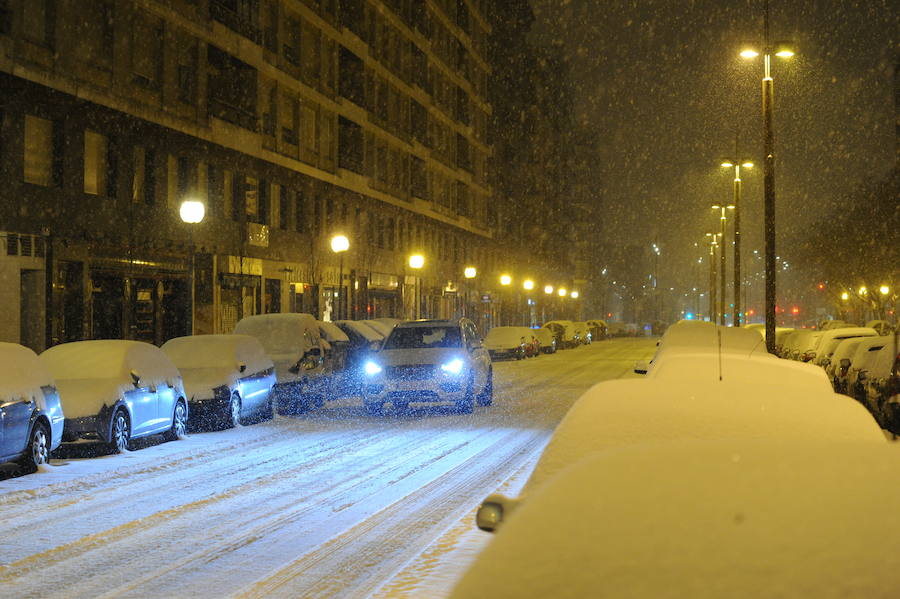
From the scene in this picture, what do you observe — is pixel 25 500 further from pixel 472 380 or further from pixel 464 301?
pixel 464 301

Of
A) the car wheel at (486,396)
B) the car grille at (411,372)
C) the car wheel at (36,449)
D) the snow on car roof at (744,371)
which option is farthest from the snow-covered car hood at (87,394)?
the car wheel at (486,396)

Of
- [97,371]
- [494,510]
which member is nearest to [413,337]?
[97,371]

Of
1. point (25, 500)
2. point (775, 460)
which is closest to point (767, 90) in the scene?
point (25, 500)

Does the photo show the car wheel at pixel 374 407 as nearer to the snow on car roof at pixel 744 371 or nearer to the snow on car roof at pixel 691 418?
the snow on car roof at pixel 744 371

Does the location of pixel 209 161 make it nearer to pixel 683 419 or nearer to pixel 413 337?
pixel 413 337

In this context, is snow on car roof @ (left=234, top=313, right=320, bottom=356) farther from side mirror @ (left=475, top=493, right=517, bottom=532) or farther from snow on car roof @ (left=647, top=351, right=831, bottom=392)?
side mirror @ (left=475, top=493, right=517, bottom=532)

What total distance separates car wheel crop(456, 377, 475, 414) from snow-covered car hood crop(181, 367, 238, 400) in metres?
4.48

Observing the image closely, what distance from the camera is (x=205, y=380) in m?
18.8

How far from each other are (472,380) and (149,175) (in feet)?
48.1

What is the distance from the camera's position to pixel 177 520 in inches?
384

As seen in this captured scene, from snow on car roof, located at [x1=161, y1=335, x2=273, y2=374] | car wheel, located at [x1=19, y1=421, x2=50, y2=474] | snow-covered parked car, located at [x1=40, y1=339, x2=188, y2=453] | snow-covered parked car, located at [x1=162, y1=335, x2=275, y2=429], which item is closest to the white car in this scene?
snow-covered parked car, located at [x1=162, y1=335, x2=275, y2=429]

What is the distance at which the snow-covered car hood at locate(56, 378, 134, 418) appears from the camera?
14828mm

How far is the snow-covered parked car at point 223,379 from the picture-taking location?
60.8ft

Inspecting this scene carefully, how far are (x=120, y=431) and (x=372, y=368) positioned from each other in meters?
6.42
